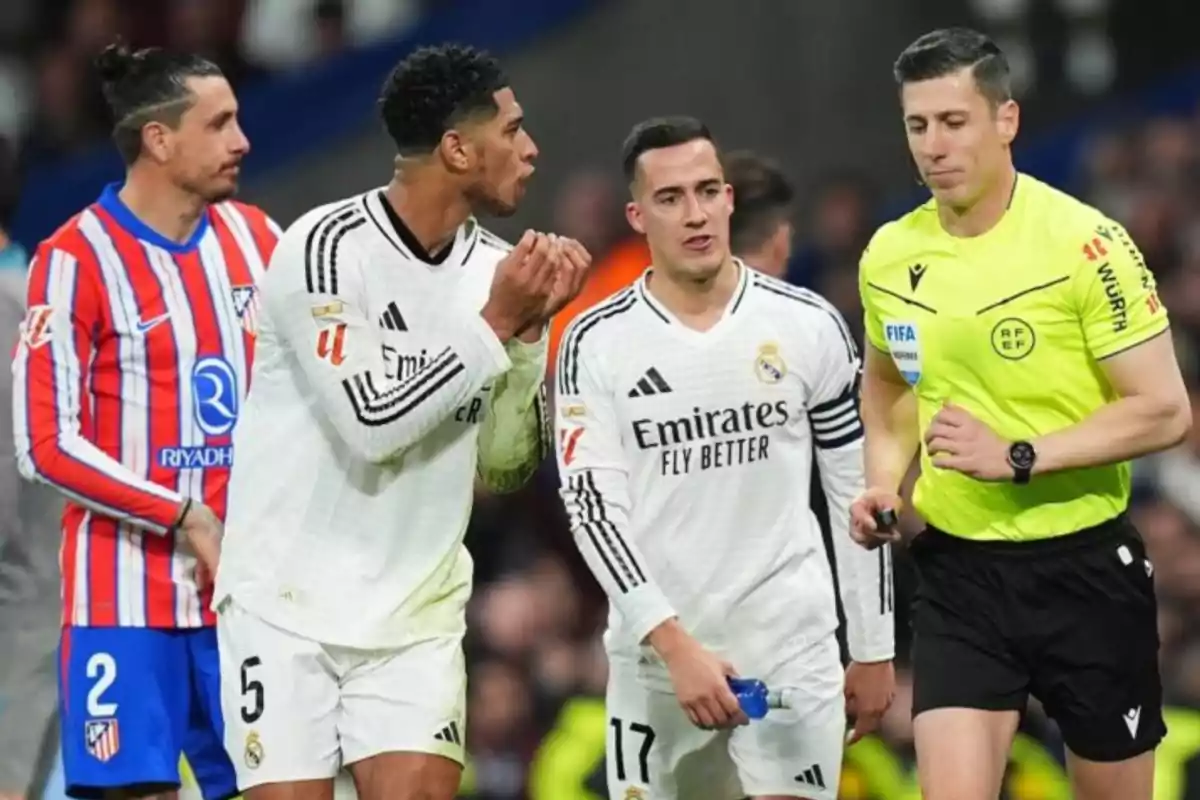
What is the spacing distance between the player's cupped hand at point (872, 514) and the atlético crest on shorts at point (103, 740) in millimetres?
1801

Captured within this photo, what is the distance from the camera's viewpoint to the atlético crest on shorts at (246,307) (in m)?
6.42

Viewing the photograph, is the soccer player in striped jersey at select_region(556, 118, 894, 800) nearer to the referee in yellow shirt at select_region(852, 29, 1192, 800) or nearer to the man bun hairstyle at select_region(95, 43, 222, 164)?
the referee in yellow shirt at select_region(852, 29, 1192, 800)

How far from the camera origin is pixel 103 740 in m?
6.30

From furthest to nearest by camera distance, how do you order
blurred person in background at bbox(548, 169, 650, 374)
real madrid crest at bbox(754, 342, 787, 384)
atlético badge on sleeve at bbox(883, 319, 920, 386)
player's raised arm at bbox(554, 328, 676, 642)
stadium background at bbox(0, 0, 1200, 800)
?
stadium background at bbox(0, 0, 1200, 800) → blurred person in background at bbox(548, 169, 650, 374) → real madrid crest at bbox(754, 342, 787, 384) → player's raised arm at bbox(554, 328, 676, 642) → atlético badge on sleeve at bbox(883, 319, 920, 386)

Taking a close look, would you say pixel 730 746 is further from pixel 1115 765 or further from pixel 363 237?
pixel 363 237

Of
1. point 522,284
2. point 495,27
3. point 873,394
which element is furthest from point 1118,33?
point 522,284

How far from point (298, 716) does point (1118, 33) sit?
327 inches

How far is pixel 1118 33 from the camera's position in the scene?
42.7 feet

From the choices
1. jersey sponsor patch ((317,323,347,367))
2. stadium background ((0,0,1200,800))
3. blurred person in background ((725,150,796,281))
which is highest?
stadium background ((0,0,1200,800))

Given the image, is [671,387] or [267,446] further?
[671,387]

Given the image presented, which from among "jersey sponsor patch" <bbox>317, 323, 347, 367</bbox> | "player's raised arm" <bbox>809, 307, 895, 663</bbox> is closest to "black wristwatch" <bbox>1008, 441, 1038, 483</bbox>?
"player's raised arm" <bbox>809, 307, 895, 663</bbox>

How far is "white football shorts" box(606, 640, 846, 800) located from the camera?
6.36 meters

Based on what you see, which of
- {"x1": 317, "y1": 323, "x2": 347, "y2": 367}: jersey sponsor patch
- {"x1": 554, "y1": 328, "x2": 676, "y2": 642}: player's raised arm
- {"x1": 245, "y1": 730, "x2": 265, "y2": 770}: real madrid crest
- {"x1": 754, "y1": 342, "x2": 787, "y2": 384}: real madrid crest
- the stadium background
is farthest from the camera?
the stadium background

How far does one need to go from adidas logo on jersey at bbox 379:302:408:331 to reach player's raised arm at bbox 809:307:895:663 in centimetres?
111
